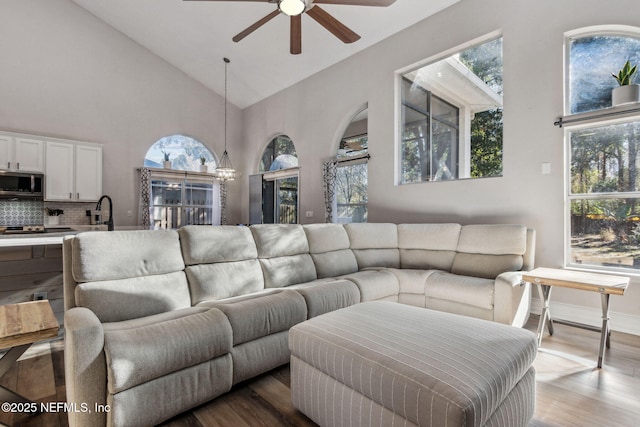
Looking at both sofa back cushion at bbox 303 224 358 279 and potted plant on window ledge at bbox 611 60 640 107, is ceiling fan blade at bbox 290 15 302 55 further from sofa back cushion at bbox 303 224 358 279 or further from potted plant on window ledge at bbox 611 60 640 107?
potted plant on window ledge at bbox 611 60 640 107

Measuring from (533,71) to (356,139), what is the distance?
2836 mm

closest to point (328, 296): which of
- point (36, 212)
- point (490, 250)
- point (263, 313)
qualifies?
point (263, 313)

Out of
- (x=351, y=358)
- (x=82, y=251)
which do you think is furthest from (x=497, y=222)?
(x=82, y=251)

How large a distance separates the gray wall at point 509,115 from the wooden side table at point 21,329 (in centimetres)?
420

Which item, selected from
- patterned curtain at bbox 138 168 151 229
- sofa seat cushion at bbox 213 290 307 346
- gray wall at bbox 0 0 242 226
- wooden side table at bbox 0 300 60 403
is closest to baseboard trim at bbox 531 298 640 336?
sofa seat cushion at bbox 213 290 307 346

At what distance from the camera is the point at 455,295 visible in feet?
9.81

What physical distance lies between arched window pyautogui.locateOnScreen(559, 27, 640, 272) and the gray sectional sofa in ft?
2.36

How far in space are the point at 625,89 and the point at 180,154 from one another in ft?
25.5

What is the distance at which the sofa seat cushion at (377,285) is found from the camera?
2867 millimetres

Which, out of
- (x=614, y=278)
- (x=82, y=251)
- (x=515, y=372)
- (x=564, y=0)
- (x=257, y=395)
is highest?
(x=564, y=0)

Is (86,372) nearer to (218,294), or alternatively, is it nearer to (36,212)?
(218,294)

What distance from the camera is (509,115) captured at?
3.76 meters

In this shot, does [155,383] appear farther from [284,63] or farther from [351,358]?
[284,63]

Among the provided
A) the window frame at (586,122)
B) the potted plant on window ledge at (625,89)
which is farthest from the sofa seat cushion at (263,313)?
the potted plant on window ledge at (625,89)
